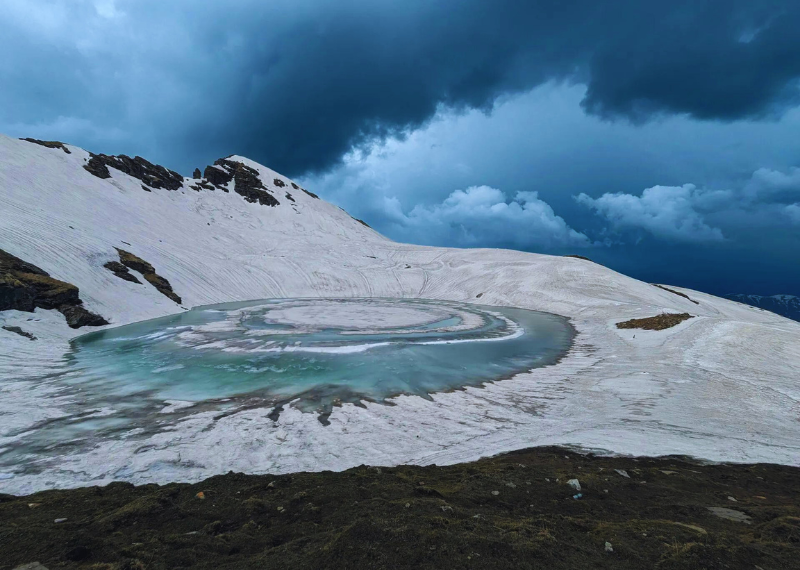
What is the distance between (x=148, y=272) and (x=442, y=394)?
39108 millimetres

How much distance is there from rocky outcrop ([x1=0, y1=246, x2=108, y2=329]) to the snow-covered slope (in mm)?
861

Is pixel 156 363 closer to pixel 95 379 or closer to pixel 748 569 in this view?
pixel 95 379

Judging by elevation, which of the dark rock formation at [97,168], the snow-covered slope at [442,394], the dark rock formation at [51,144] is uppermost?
the dark rock formation at [51,144]

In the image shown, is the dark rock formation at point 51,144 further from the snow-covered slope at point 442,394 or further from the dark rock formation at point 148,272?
the dark rock formation at point 148,272

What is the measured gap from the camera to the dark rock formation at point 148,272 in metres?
37.6

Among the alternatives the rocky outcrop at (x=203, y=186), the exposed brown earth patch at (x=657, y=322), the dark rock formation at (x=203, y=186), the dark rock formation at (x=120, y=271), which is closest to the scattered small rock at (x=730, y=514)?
the exposed brown earth patch at (x=657, y=322)

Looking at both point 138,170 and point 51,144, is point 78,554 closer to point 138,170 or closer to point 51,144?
point 51,144

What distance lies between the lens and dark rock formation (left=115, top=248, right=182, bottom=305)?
37.6 meters

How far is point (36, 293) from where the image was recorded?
24000mm

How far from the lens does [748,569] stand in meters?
3.87

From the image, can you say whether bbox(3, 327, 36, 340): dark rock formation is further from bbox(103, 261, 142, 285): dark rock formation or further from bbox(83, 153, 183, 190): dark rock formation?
bbox(83, 153, 183, 190): dark rock formation

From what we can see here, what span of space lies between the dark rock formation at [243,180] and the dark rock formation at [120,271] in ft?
211

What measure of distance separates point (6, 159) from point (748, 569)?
3051 inches

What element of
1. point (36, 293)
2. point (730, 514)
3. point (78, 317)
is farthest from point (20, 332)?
point (730, 514)
